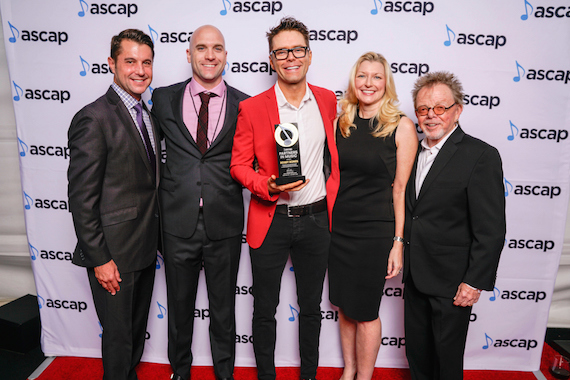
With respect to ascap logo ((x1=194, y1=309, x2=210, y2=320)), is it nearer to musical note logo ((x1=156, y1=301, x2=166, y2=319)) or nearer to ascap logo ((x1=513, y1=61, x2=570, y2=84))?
musical note logo ((x1=156, y1=301, x2=166, y2=319))

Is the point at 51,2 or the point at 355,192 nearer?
the point at 355,192

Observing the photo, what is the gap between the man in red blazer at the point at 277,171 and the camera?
1.88m

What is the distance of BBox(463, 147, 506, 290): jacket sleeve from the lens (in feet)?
5.41

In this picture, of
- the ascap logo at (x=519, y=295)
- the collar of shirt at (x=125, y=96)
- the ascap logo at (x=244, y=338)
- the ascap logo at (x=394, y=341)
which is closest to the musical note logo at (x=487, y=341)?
the ascap logo at (x=519, y=295)

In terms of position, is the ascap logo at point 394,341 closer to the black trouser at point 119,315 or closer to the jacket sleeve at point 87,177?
the black trouser at point 119,315

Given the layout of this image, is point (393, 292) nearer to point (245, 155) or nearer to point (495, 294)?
point (495, 294)

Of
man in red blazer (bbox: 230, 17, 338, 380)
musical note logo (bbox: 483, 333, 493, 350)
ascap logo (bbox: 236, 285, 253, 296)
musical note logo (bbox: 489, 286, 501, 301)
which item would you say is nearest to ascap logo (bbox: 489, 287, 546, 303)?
musical note logo (bbox: 489, 286, 501, 301)

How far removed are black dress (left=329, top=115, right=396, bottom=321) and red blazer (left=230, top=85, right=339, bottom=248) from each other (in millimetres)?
75

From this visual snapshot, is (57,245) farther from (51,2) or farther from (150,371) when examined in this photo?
(51,2)

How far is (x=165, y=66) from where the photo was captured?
7.77 ft

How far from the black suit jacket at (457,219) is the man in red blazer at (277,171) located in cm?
48

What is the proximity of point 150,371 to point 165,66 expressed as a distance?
7.09 feet

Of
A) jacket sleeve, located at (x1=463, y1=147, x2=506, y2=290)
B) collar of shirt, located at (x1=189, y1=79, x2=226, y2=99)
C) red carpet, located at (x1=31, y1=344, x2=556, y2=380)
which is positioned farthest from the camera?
red carpet, located at (x1=31, y1=344, x2=556, y2=380)

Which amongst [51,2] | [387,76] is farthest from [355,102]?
[51,2]
